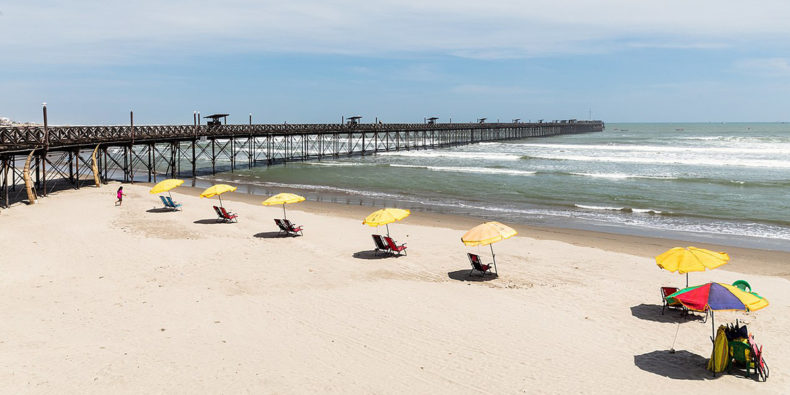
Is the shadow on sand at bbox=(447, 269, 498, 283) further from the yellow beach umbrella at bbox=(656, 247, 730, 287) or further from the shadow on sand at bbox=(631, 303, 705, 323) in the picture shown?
the yellow beach umbrella at bbox=(656, 247, 730, 287)

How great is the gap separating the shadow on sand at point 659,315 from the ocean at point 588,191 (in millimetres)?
8882

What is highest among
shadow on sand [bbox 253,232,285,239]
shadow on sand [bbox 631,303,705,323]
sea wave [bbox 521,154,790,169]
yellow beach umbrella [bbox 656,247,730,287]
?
sea wave [bbox 521,154,790,169]

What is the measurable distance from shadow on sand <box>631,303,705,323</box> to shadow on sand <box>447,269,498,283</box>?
3123mm

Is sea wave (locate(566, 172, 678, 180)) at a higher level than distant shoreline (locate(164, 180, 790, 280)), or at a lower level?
higher

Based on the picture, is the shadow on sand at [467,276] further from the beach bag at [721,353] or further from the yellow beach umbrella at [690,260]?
the beach bag at [721,353]

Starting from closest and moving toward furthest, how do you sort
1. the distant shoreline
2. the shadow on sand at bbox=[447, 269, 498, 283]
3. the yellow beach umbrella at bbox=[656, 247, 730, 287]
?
the yellow beach umbrella at bbox=[656, 247, 730, 287], the shadow on sand at bbox=[447, 269, 498, 283], the distant shoreline

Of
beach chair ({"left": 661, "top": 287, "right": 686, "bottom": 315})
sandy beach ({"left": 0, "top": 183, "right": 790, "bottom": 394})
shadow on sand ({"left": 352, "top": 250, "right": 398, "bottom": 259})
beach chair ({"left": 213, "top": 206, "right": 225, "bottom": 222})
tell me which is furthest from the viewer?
beach chair ({"left": 213, "top": 206, "right": 225, "bottom": 222})

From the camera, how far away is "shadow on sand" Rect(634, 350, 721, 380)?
760cm

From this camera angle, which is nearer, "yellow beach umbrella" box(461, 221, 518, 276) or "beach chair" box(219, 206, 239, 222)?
"yellow beach umbrella" box(461, 221, 518, 276)

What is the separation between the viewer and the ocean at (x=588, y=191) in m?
20.2

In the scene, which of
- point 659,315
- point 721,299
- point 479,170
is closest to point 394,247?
point 659,315

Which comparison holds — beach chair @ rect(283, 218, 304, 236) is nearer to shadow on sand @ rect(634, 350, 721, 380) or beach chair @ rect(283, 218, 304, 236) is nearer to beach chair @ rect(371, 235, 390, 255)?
beach chair @ rect(371, 235, 390, 255)

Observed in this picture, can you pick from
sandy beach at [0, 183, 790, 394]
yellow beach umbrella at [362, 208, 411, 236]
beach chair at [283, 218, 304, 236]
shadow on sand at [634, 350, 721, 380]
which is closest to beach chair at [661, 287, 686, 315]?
sandy beach at [0, 183, 790, 394]

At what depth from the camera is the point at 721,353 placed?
755cm
